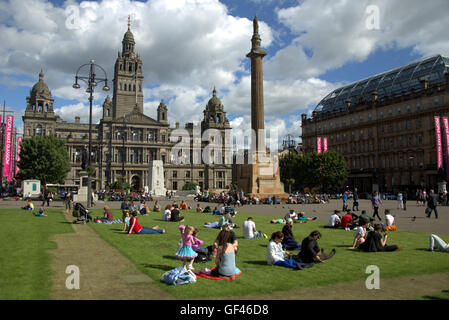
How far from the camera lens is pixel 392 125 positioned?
70.6 meters

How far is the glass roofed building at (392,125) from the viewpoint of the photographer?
62875 millimetres

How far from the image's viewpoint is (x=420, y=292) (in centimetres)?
750

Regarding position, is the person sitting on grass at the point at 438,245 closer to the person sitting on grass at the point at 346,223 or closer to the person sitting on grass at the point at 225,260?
the person sitting on grass at the point at 346,223

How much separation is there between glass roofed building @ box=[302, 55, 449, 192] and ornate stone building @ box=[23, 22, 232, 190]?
38548 mm

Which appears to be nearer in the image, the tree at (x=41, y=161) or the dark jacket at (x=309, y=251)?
the dark jacket at (x=309, y=251)

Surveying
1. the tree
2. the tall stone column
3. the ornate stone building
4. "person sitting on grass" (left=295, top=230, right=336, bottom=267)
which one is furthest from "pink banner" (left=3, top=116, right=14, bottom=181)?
"person sitting on grass" (left=295, top=230, right=336, bottom=267)

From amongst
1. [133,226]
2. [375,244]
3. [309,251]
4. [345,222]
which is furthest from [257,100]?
[309,251]

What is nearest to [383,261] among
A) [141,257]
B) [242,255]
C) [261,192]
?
[242,255]

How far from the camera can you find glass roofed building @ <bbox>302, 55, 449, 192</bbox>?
206ft

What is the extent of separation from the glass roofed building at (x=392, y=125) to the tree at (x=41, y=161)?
58.3 meters

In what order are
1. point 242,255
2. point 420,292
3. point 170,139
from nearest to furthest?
point 420,292 → point 242,255 → point 170,139

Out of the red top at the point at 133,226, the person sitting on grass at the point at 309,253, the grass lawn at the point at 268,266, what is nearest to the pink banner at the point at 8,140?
the red top at the point at 133,226

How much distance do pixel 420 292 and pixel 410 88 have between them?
238 feet
